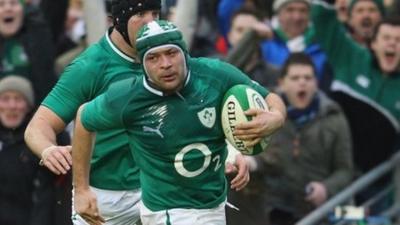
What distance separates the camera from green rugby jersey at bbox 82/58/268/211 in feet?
27.2

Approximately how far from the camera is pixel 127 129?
847 cm

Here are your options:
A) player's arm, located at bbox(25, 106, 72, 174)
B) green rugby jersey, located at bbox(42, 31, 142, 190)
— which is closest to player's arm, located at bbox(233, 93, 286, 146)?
player's arm, located at bbox(25, 106, 72, 174)

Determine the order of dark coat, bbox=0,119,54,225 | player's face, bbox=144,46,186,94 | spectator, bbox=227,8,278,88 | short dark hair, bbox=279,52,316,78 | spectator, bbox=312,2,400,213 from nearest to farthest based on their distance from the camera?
player's face, bbox=144,46,186,94
dark coat, bbox=0,119,54,225
short dark hair, bbox=279,52,316,78
spectator, bbox=227,8,278,88
spectator, bbox=312,2,400,213

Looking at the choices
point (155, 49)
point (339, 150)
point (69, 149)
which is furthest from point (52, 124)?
point (339, 150)

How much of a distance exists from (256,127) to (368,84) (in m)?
4.38

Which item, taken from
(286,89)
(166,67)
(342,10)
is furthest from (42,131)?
(342,10)

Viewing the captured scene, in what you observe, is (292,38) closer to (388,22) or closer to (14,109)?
(388,22)

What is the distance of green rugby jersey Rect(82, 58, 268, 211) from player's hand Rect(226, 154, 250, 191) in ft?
0.41

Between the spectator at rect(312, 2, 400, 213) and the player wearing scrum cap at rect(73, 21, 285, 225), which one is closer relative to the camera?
the player wearing scrum cap at rect(73, 21, 285, 225)

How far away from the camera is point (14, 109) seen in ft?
36.9

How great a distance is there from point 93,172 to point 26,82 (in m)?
2.37

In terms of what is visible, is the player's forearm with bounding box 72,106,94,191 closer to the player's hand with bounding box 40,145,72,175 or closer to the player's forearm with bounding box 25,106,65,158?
the player's hand with bounding box 40,145,72,175

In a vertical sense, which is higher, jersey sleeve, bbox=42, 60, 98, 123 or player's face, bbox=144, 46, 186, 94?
player's face, bbox=144, 46, 186, 94

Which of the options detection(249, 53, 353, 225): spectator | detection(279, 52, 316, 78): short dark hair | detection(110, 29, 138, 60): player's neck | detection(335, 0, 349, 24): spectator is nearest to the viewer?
detection(110, 29, 138, 60): player's neck
